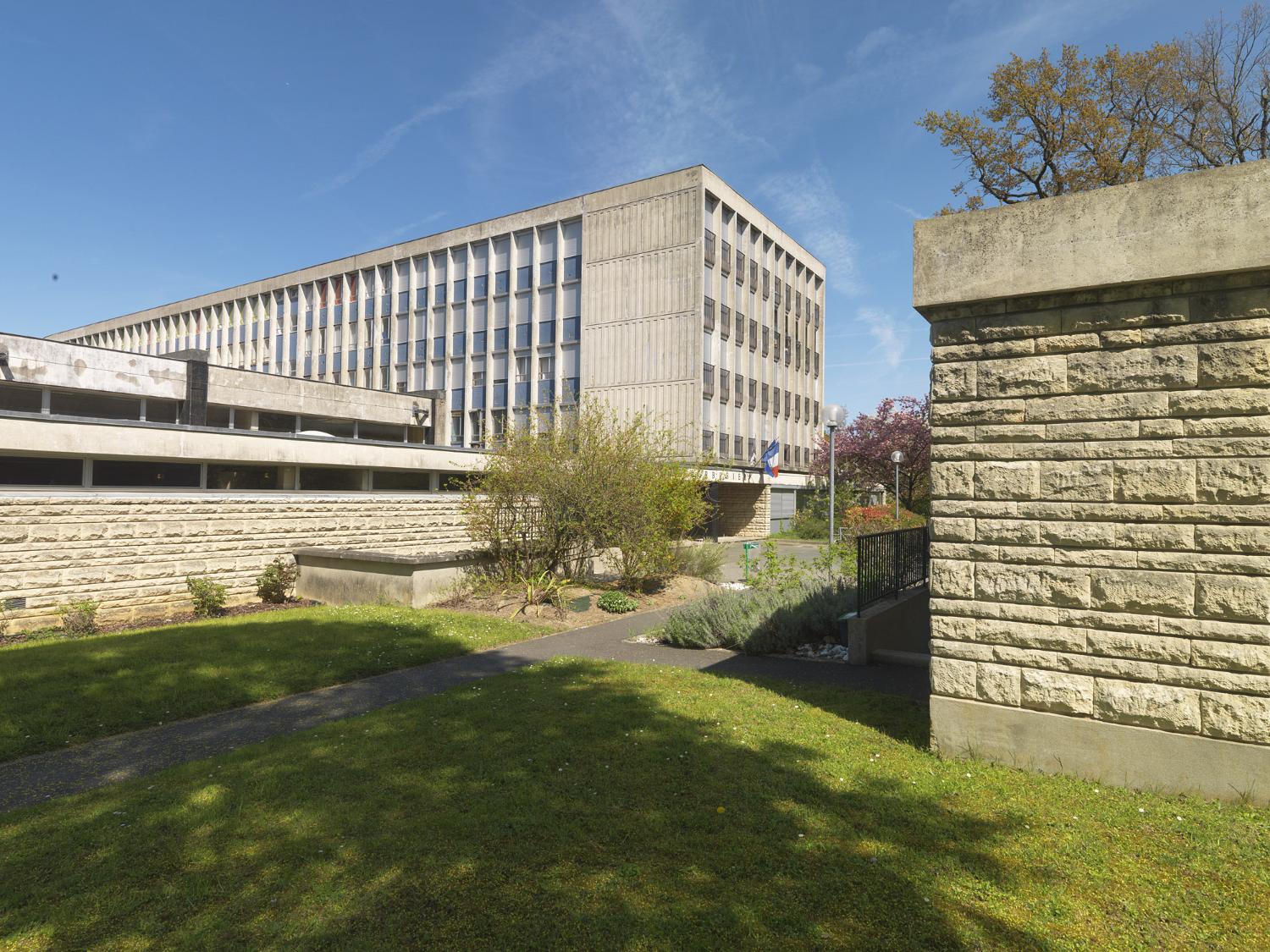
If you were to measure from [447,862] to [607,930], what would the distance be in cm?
109

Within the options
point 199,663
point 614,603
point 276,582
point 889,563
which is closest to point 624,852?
point 199,663

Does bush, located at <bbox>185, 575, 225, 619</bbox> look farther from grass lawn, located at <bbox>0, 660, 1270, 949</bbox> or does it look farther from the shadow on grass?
grass lawn, located at <bbox>0, 660, 1270, 949</bbox>

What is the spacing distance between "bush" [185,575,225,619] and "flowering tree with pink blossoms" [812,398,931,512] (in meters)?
33.7

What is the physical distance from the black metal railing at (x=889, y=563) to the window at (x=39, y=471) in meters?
13.6

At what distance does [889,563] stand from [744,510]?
1191 inches

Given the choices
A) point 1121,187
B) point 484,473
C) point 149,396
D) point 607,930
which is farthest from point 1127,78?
point 149,396

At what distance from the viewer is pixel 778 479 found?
43.4 m

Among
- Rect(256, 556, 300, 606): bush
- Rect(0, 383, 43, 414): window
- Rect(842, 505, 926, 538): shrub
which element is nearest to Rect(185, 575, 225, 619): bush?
Rect(256, 556, 300, 606): bush

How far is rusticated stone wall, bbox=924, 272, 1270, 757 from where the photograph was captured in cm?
478

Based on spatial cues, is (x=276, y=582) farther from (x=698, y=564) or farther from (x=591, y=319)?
(x=591, y=319)

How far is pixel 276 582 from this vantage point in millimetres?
14477

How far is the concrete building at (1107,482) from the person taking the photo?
478 cm

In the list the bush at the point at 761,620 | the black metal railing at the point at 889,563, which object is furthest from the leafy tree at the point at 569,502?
the black metal railing at the point at 889,563

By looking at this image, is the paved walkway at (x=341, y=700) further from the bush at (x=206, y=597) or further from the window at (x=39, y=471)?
the window at (x=39, y=471)
